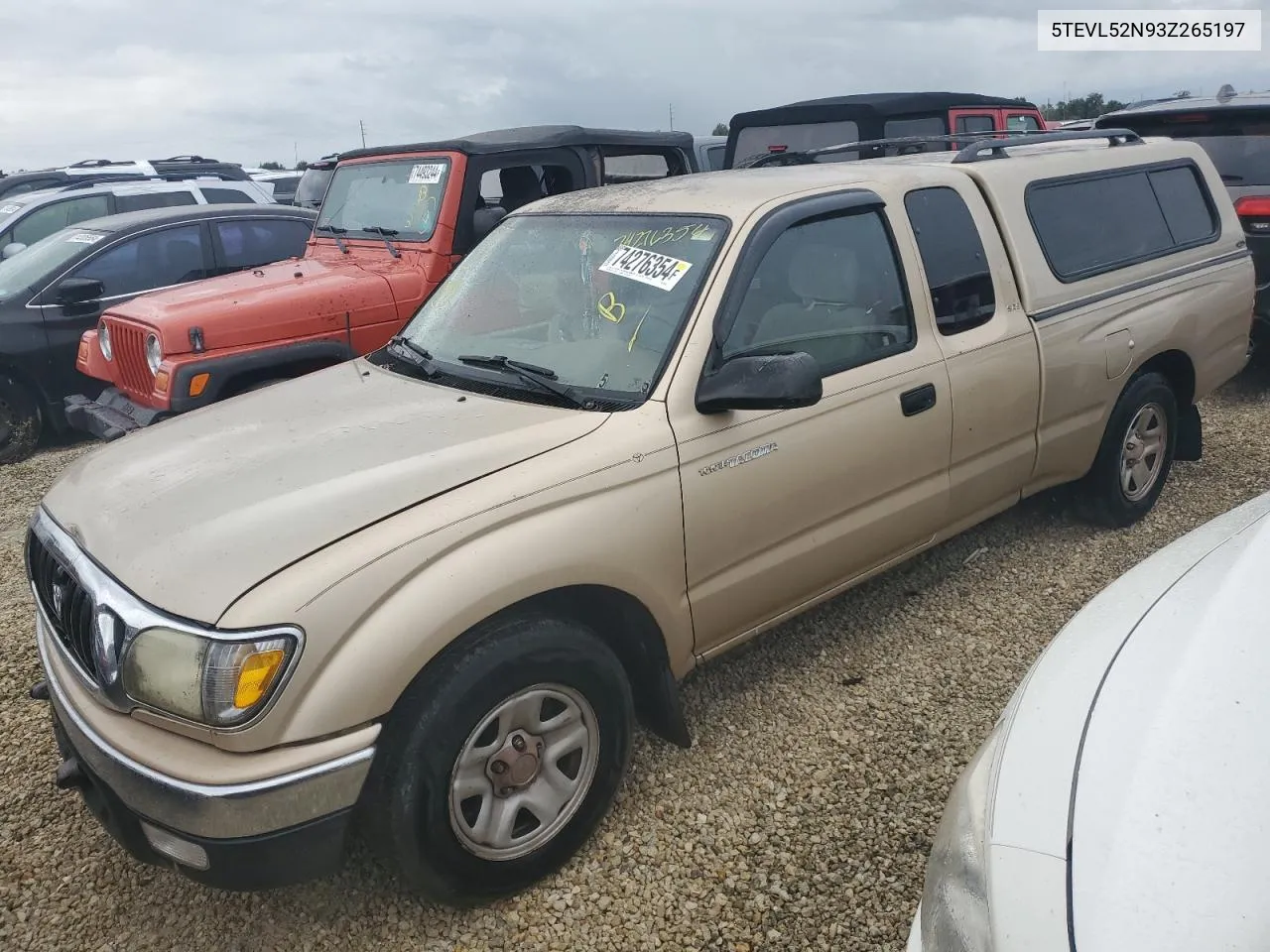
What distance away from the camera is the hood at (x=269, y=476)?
217 centimetres

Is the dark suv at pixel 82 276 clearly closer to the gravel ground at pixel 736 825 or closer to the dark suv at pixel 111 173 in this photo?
the gravel ground at pixel 736 825

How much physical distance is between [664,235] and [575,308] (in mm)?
375

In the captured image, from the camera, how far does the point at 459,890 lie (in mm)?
2373

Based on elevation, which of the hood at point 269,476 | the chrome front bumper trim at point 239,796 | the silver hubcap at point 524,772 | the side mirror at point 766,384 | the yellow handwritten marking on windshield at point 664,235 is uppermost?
the yellow handwritten marking on windshield at point 664,235

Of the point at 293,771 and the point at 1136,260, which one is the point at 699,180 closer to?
the point at 1136,260

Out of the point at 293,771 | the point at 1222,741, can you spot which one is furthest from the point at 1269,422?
the point at 293,771

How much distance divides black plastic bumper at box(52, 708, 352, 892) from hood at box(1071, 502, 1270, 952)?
1511 mm

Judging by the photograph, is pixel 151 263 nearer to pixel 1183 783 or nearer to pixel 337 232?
pixel 337 232

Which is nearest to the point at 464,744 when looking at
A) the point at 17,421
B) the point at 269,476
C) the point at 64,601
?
the point at 269,476

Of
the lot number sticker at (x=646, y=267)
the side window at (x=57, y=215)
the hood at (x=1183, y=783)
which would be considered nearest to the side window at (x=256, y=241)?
the side window at (x=57, y=215)

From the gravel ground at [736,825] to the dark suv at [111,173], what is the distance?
11.1 meters

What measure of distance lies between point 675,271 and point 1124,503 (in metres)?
2.72

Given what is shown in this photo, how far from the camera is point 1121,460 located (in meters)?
4.34

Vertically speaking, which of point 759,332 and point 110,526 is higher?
point 759,332
